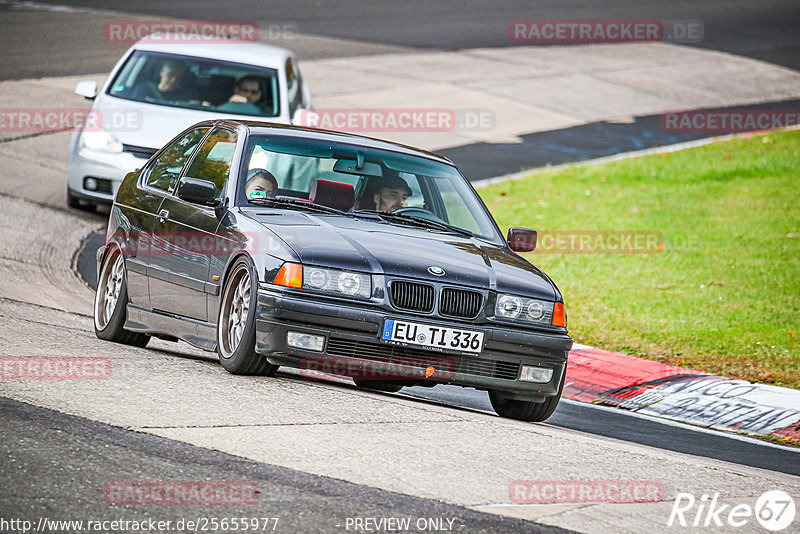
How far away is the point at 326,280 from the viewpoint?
23.3 feet

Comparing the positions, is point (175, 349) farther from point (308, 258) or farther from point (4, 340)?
point (308, 258)

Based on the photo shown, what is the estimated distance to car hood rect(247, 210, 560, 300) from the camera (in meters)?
7.18

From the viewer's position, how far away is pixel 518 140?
73.4ft

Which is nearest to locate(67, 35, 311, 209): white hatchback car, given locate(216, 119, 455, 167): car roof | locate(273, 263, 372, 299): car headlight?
locate(216, 119, 455, 167): car roof

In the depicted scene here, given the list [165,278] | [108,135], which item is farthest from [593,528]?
[108,135]

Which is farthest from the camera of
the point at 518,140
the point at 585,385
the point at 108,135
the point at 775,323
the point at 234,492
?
the point at 518,140

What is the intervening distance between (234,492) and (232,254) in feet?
8.74

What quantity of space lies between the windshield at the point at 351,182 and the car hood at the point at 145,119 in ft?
18.4

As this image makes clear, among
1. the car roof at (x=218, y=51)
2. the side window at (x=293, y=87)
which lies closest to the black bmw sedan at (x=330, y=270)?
the side window at (x=293, y=87)

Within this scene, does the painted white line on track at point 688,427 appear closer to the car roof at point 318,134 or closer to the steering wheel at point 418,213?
the steering wheel at point 418,213

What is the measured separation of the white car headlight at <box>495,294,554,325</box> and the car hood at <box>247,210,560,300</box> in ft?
0.14

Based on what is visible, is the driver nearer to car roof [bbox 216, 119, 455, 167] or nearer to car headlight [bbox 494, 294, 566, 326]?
car roof [bbox 216, 119, 455, 167]

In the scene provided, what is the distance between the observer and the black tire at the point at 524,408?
7.89 meters

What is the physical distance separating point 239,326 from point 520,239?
2.07 metres
